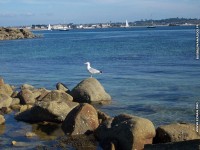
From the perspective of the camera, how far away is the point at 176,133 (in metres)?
13.7

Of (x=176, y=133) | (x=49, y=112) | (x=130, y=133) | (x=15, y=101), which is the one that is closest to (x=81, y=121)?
(x=49, y=112)

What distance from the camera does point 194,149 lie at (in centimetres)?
940

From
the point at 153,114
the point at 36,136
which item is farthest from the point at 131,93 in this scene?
the point at 36,136

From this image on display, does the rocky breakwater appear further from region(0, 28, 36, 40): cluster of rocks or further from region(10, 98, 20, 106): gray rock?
region(10, 98, 20, 106): gray rock

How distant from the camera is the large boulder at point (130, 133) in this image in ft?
43.8

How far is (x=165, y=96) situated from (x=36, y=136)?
955 cm

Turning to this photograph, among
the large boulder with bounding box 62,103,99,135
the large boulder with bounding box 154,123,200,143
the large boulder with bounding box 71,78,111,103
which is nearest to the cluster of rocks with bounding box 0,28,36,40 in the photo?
the large boulder with bounding box 71,78,111,103

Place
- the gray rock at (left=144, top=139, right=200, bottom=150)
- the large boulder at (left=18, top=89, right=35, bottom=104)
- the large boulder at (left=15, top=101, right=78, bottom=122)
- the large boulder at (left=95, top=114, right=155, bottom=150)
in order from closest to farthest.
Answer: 1. the gray rock at (left=144, top=139, right=200, bottom=150)
2. the large boulder at (left=95, top=114, right=155, bottom=150)
3. the large boulder at (left=15, top=101, right=78, bottom=122)
4. the large boulder at (left=18, top=89, right=35, bottom=104)

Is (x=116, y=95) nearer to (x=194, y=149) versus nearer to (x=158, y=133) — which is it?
(x=158, y=133)

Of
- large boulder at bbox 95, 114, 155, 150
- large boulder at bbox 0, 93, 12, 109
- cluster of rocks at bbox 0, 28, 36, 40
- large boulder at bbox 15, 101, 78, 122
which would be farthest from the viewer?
cluster of rocks at bbox 0, 28, 36, 40

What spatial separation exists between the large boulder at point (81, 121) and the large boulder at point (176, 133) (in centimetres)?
282

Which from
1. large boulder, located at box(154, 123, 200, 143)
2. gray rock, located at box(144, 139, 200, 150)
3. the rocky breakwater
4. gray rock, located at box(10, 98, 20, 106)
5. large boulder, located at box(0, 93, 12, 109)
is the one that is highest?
gray rock, located at box(144, 139, 200, 150)

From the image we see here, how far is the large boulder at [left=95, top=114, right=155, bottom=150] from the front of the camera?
1335 centimetres

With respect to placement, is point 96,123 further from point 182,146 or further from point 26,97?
point 182,146
